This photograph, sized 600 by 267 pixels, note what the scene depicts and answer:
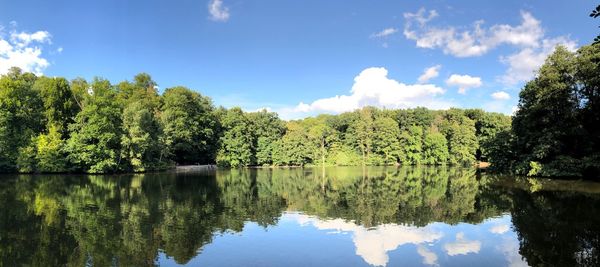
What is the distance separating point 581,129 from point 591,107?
229 centimetres

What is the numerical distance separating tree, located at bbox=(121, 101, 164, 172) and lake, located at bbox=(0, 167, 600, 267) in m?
24.1

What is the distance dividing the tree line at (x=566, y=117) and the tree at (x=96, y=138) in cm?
4807

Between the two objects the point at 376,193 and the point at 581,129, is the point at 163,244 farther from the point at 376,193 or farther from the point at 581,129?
the point at 581,129

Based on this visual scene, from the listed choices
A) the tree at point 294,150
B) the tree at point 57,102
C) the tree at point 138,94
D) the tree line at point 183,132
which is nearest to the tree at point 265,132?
the tree line at point 183,132

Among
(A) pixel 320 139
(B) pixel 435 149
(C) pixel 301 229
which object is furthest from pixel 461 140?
(C) pixel 301 229

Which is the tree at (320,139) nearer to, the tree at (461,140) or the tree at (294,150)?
the tree at (294,150)

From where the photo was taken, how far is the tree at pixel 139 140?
5041 cm

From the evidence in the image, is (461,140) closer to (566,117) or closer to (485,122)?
(485,122)

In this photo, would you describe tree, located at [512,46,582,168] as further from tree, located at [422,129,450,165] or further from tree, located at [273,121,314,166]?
tree, located at [273,121,314,166]

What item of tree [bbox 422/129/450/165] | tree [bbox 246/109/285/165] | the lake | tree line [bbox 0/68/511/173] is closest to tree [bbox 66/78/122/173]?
tree line [bbox 0/68/511/173]

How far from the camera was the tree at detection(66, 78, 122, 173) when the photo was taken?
4747 cm

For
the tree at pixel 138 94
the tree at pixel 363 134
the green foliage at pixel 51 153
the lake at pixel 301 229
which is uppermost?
the tree at pixel 138 94

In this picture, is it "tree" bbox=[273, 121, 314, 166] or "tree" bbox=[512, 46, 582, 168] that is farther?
"tree" bbox=[273, 121, 314, 166]

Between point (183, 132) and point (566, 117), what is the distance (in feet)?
170
